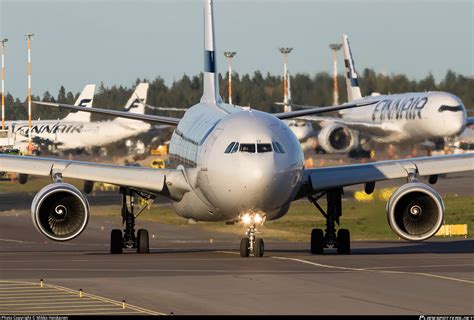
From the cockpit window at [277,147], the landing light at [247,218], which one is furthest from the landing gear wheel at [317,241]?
the cockpit window at [277,147]

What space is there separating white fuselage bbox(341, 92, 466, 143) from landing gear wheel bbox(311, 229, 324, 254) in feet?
162

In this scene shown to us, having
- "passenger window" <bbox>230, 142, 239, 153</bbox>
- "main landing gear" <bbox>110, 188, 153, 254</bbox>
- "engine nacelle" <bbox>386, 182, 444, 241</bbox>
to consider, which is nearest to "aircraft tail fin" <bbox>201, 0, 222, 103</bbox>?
"main landing gear" <bbox>110, 188, 153, 254</bbox>

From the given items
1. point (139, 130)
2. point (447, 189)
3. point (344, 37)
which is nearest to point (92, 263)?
point (447, 189)

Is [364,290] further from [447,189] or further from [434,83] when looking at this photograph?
[434,83]

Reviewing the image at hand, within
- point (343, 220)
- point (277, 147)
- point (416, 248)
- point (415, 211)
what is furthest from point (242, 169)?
point (343, 220)

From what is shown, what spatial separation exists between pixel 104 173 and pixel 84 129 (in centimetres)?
5627

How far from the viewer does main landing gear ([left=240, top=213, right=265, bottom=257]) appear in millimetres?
33281

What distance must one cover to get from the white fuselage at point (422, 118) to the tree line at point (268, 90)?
3.71ft

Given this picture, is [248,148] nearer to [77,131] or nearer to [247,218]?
[247,218]

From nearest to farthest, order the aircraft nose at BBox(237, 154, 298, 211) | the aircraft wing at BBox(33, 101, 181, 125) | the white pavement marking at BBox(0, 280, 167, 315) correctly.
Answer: the white pavement marking at BBox(0, 280, 167, 315)
the aircraft nose at BBox(237, 154, 298, 211)
the aircraft wing at BBox(33, 101, 181, 125)

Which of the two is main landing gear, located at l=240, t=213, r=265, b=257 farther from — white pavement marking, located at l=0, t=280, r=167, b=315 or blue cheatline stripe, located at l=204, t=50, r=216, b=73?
blue cheatline stripe, located at l=204, t=50, r=216, b=73

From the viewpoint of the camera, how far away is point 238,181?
32312 mm

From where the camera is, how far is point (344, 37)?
105688 mm

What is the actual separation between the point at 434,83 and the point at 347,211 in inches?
1385
